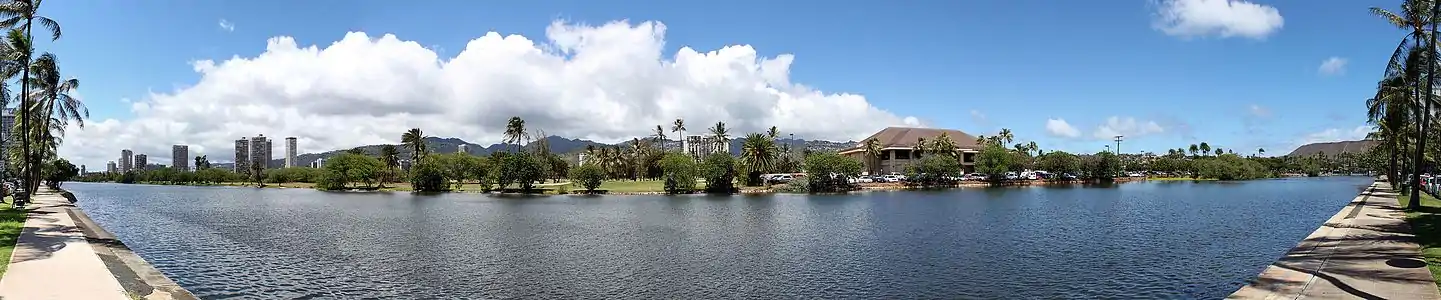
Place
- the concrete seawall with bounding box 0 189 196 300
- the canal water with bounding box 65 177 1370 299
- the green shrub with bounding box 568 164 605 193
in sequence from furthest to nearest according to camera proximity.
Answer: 1. the green shrub with bounding box 568 164 605 193
2. the canal water with bounding box 65 177 1370 299
3. the concrete seawall with bounding box 0 189 196 300

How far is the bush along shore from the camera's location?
262ft

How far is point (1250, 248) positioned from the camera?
80.4 feet

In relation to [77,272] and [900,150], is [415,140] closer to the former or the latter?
[900,150]

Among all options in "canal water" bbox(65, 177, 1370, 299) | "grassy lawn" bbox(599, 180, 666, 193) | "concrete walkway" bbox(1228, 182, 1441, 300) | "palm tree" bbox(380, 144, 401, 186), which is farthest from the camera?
"palm tree" bbox(380, 144, 401, 186)

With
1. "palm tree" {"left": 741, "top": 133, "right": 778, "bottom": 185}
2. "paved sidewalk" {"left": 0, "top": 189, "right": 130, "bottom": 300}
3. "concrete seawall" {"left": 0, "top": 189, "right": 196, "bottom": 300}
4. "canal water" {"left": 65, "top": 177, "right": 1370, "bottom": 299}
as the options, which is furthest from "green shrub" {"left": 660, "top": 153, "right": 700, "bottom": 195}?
"paved sidewalk" {"left": 0, "top": 189, "right": 130, "bottom": 300}

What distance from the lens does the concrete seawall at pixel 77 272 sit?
47.1ft

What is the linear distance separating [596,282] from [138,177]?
224311mm

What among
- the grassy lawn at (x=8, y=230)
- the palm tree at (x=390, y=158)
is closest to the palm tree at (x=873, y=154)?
the palm tree at (x=390, y=158)

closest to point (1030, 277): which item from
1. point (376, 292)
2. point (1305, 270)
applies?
point (1305, 270)

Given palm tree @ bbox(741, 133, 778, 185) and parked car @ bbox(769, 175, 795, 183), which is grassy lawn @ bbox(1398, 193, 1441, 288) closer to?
palm tree @ bbox(741, 133, 778, 185)

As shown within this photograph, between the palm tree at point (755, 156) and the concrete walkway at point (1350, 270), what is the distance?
217 feet

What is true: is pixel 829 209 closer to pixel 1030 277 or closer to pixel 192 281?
pixel 1030 277

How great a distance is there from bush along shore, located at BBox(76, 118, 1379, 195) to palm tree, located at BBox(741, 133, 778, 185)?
0.12m

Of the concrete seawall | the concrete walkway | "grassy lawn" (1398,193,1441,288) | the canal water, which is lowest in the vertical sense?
the canal water
